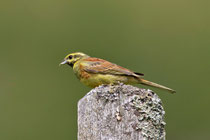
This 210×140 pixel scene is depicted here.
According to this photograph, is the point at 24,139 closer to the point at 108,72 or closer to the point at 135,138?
the point at 108,72

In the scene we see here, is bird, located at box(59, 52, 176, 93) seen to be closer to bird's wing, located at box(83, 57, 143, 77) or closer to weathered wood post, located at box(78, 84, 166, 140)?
bird's wing, located at box(83, 57, 143, 77)

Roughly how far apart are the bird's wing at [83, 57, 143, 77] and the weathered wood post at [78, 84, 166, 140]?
6.80 ft

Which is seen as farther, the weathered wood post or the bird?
the bird

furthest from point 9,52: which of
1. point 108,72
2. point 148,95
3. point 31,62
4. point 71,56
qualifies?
point 148,95

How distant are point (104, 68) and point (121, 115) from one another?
246 cm

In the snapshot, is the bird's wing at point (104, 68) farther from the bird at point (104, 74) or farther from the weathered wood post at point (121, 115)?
the weathered wood post at point (121, 115)

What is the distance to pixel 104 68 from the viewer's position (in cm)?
608

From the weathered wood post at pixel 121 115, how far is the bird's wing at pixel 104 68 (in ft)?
6.80

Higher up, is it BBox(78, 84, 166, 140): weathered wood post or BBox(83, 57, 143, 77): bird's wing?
BBox(83, 57, 143, 77): bird's wing

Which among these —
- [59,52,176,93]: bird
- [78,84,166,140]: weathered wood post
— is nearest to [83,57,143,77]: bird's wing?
[59,52,176,93]: bird

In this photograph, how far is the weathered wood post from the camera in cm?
360

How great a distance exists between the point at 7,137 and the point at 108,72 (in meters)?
3.01

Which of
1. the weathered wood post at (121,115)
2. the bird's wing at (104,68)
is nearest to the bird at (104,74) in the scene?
the bird's wing at (104,68)

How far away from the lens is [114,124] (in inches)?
143
